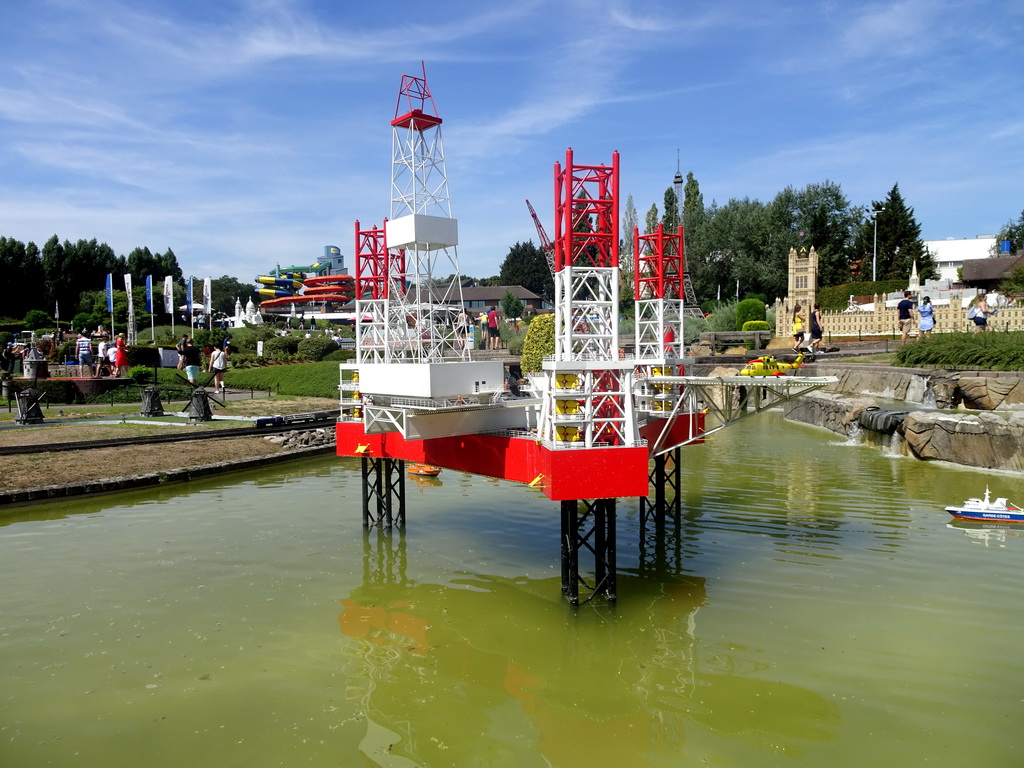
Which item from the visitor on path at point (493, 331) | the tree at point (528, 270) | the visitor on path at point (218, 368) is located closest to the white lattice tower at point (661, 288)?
the visitor on path at point (218, 368)

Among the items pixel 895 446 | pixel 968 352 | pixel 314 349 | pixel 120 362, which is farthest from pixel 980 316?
pixel 120 362

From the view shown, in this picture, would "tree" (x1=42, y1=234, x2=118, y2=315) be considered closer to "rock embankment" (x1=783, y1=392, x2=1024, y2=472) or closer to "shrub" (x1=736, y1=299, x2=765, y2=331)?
"shrub" (x1=736, y1=299, x2=765, y2=331)

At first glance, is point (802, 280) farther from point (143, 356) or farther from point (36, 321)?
point (36, 321)

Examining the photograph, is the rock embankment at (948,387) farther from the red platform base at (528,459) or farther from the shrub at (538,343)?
the red platform base at (528,459)

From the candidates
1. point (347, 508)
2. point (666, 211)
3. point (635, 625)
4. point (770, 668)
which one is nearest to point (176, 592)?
point (347, 508)

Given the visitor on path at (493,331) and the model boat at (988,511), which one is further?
the visitor on path at (493,331)

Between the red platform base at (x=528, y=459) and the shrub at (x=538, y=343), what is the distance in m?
33.7

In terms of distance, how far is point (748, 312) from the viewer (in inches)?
2847

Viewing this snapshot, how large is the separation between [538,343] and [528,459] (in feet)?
129

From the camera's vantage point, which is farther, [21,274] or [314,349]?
[21,274]

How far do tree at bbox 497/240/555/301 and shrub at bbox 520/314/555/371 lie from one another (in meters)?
80.5

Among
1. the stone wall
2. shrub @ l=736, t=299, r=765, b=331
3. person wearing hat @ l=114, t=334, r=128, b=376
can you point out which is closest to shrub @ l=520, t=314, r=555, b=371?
shrub @ l=736, t=299, r=765, b=331

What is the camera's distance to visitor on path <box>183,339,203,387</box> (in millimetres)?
49812

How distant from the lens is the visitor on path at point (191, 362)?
49.8 metres
